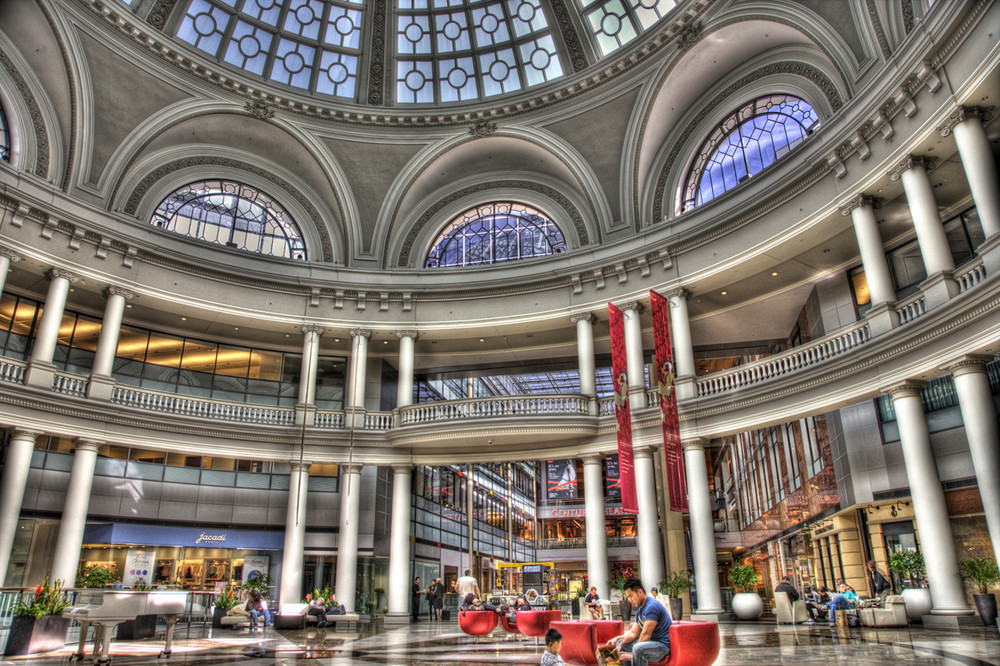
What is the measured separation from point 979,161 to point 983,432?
550cm

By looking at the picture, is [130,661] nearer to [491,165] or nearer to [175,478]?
[175,478]

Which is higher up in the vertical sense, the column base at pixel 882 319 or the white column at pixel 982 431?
the column base at pixel 882 319

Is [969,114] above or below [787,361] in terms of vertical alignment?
above

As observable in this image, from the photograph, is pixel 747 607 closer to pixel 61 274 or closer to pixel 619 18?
pixel 619 18

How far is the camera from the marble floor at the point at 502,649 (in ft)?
29.7

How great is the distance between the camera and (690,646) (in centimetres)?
650

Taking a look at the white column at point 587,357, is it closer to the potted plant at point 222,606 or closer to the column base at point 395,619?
the column base at point 395,619

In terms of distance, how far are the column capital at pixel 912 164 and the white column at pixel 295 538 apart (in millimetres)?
19660

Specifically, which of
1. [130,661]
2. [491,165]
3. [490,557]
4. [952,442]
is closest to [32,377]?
[130,661]

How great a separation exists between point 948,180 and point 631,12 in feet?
41.2

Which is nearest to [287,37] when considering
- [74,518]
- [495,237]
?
[495,237]

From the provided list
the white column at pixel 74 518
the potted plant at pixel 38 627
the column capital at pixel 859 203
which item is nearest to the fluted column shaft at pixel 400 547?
the white column at pixel 74 518

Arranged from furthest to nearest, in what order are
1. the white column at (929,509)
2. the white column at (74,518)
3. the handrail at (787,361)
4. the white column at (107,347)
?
the white column at (107,347), the white column at (74,518), the handrail at (787,361), the white column at (929,509)

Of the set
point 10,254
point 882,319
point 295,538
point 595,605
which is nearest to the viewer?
point 882,319
